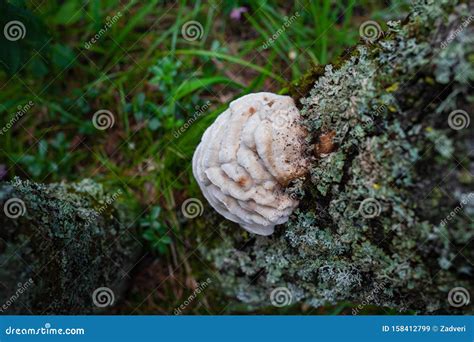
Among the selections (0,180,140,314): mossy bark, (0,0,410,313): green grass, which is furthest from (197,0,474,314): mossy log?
(0,0,410,313): green grass

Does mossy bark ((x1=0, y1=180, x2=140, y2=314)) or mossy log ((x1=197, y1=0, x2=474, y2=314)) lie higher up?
mossy log ((x1=197, y1=0, x2=474, y2=314))

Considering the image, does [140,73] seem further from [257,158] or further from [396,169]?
[396,169]

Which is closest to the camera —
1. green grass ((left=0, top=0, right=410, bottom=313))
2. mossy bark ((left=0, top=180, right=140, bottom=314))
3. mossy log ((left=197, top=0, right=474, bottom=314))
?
mossy log ((left=197, top=0, right=474, bottom=314))

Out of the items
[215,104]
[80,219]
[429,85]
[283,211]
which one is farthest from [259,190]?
[215,104]

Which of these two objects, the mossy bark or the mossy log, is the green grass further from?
the mossy log

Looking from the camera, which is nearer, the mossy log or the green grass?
the mossy log

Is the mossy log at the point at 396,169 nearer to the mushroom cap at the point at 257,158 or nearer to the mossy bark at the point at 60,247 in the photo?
the mushroom cap at the point at 257,158

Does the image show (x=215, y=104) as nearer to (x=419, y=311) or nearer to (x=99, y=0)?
(x=99, y=0)
